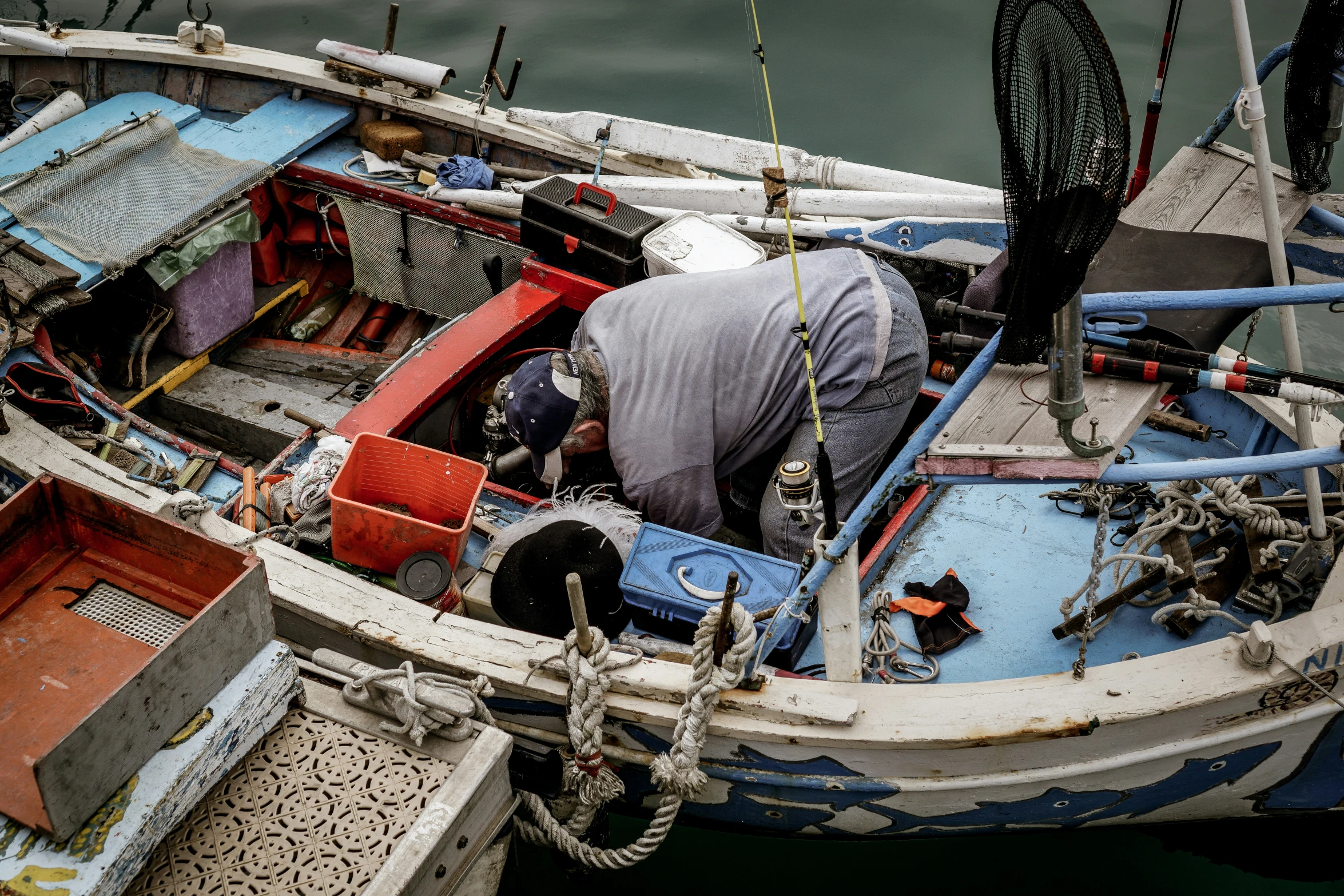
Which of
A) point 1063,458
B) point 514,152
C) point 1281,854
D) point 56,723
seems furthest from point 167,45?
point 1281,854

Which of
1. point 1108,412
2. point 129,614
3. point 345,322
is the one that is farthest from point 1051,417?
point 345,322

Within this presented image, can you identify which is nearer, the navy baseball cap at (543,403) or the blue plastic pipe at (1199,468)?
the blue plastic pipe at (1199,468)

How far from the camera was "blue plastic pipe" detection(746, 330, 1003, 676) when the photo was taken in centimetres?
248

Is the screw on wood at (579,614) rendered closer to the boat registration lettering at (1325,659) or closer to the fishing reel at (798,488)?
the fishing reel at (798,488)

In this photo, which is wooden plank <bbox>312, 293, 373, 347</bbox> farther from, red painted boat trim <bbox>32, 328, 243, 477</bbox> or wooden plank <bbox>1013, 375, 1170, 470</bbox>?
wooden plank <bbox>1013, 375, 1170, 470</bbox>

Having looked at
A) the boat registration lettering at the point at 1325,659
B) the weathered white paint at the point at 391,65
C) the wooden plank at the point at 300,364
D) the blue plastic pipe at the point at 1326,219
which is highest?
the blue plastic pipe at the point at 1326,219

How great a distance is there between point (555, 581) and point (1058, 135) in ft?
6.38

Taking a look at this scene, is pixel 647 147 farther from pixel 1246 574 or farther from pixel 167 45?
pixel 1246 574

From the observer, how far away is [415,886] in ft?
8.30

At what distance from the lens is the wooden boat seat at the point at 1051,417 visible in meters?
2.43

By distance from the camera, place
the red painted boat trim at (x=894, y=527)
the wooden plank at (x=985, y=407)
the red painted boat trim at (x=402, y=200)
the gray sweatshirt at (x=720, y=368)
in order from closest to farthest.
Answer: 1. the wooden plank at (x=985, y=407)
2. the gray sweatshirt at (x=720, y=368)
3. the red painted boat trim at (x=894, y=527)
4. the red painted boat trim at (x=402, y=200)

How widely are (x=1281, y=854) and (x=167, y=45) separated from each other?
6.16 metres

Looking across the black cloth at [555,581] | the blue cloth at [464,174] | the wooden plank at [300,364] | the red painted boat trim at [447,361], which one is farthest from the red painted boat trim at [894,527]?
the wooden plank at [300,364]

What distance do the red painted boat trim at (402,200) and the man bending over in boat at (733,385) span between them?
1.45 m
